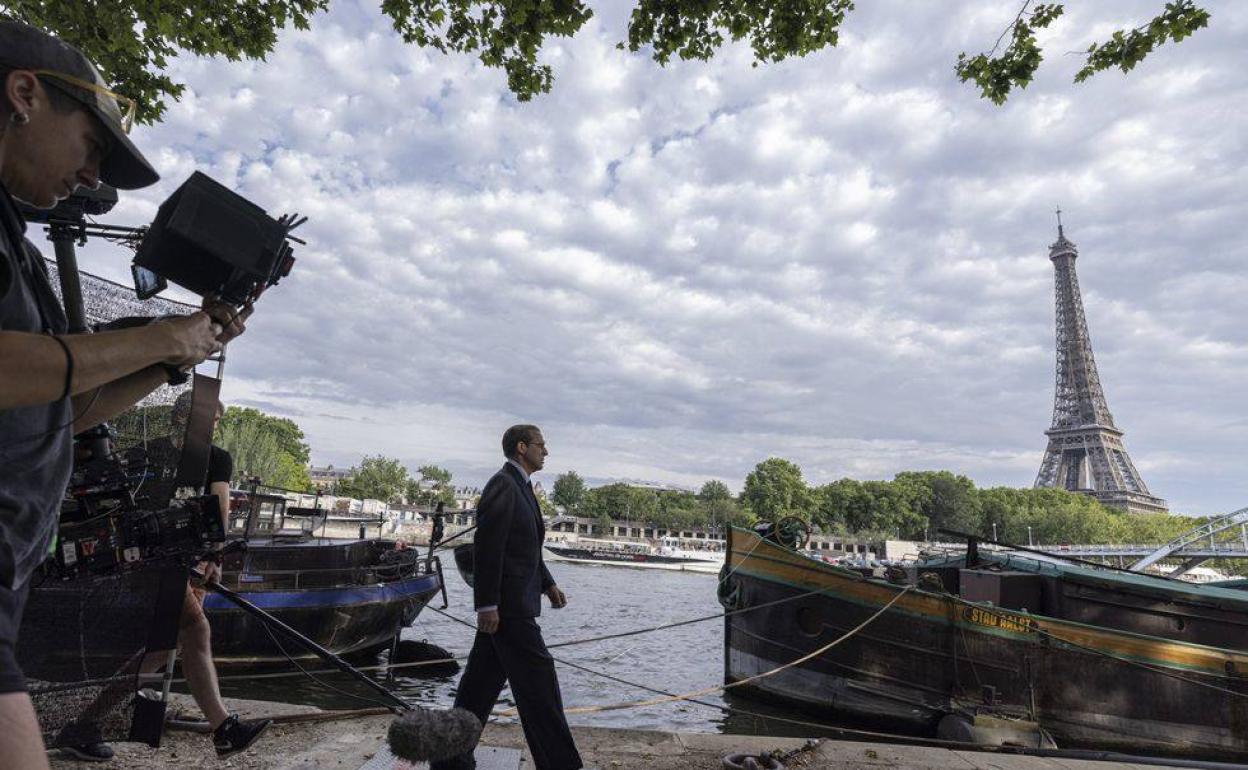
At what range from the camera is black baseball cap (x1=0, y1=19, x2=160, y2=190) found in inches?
60.6

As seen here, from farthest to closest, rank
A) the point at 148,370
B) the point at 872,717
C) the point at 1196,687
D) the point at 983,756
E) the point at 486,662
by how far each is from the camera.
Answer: the point at 872,717 < the point at 1196,687 < the point at 983,756 < the point at 486,662 < the point at 148,370

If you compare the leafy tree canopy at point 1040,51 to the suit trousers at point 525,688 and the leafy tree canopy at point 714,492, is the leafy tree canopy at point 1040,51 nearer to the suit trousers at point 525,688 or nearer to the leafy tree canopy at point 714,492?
the suit trousers at point 525,688

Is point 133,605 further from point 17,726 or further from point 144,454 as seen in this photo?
point 17,726

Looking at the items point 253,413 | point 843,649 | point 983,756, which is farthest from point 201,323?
point 253,413

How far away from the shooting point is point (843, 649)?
11.3m

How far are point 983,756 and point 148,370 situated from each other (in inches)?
258

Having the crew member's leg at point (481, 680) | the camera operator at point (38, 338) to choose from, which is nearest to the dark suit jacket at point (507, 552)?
the crew member's leg at point (481, 680)

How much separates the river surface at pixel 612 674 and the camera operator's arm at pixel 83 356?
3.60 metres

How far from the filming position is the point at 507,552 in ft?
15.6

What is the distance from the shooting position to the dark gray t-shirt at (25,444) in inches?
56.6

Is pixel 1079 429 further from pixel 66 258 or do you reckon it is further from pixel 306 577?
pixel 66 258

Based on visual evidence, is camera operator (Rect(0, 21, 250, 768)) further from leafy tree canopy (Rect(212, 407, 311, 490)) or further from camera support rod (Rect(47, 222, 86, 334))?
leafy tree canopy (Rect(212, 407, 311, 490))

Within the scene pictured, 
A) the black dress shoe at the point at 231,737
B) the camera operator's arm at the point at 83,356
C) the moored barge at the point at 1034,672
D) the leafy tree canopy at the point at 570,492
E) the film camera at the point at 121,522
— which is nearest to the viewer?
the camera operator's arm at the point at 83,356

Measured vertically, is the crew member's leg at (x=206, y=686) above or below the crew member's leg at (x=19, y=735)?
below
